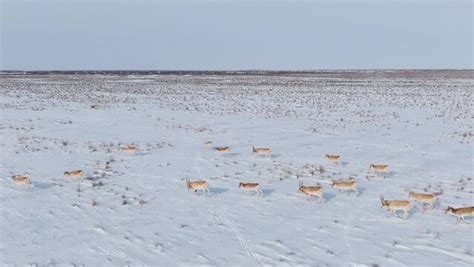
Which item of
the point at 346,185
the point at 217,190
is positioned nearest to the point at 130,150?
the point at 217,190

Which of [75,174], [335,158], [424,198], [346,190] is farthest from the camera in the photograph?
[335,158]

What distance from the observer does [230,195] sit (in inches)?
533

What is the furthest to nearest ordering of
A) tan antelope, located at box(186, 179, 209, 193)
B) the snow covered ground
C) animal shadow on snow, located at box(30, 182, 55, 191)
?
animal shadow on snow, located at box(30, 182, 55, 191) < tan antelope, located at box(186, 179, 209, 193) < the snow covered ground

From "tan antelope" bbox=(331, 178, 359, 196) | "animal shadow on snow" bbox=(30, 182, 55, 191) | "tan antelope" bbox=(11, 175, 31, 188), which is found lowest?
"animal shadow on snow" bbox=(30, 182, 55, 191)

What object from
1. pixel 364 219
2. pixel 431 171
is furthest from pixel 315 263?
pixel 431 171

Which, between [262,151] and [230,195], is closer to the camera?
[230,195]

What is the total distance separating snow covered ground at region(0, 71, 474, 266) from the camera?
31.9ft

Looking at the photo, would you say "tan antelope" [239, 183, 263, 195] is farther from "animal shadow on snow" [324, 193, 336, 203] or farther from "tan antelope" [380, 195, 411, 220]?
"tan antelope" [380, 195, 411, 220]

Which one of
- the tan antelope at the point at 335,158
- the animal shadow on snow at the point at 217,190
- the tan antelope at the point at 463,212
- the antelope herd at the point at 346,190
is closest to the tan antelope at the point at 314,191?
the antelope herd at the point at 346,190

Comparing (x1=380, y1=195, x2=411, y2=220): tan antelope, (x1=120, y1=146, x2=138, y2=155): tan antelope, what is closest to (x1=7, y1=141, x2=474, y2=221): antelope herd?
(x1=380, y1=195, x2=411, y2=220): tan antelope

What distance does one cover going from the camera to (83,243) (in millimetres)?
10227

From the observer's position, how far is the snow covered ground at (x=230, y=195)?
9.73m

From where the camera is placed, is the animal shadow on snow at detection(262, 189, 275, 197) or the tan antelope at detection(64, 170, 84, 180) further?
the tan antelope at detection(64, 170, 84, 180)

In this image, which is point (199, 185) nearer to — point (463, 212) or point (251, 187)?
point (251, 187)
